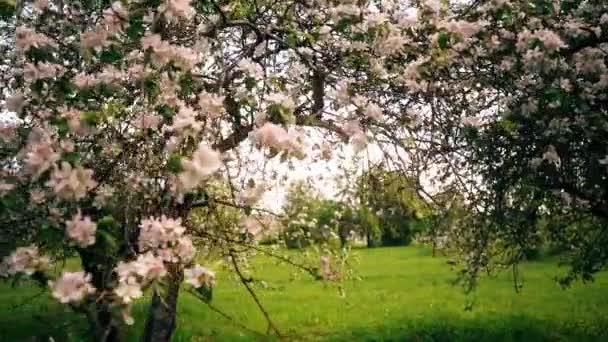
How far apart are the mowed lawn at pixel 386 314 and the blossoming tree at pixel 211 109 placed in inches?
121

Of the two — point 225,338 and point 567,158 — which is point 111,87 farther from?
point 225,338

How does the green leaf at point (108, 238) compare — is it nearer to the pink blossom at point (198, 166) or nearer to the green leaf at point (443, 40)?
the pink blossom at point (198, 166)

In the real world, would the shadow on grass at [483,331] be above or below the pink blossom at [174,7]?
below

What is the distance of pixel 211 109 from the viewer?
11.8 ft

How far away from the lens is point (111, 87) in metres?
3.56

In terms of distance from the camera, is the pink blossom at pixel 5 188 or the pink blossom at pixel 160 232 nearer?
the pink blossom at pixel 160 232

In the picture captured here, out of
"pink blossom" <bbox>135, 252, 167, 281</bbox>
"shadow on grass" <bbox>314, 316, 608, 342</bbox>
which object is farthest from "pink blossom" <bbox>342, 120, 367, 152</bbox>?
"shadow on grass" <bbox>314, 316, 608, 342</bbox>

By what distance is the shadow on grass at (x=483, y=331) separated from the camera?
11.8 m

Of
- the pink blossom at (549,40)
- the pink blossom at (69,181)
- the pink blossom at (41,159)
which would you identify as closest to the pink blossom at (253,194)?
the pink blossom at (69,181)

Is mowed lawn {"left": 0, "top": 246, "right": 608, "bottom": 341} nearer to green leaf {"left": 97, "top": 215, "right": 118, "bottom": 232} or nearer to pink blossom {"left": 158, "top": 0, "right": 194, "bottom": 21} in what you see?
green leaf {"left": 97, "top": 215, "right": 118, "bottom": 232}

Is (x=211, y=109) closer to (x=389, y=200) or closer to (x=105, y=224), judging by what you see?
(x=105, y=224)

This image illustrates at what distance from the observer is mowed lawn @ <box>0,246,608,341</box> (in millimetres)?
12016

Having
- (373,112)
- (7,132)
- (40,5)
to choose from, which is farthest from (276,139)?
(7,132)

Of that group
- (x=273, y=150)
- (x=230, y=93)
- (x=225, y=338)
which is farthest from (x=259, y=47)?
(x=225, y=338)
